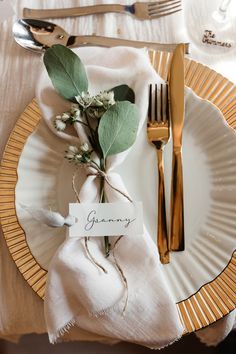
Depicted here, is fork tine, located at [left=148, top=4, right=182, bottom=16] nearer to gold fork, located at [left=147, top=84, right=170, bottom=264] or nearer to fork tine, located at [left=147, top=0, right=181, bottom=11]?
fork tine, located at [left=147, top=0, right=181, bottom=11]

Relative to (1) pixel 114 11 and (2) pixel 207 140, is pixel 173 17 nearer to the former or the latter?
(1) pixel 114 11

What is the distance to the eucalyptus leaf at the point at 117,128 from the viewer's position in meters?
0.52

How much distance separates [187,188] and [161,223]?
63 millimetres

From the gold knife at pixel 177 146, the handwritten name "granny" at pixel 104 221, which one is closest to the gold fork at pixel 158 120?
the gold knife at pixel 177 146

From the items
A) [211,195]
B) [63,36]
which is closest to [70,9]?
[63,36]

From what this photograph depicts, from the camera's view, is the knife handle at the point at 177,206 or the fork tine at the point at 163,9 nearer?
the knife handle at the point at 177,206

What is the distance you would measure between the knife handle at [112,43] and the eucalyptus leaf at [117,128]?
0.17 m

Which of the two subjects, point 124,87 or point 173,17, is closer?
point 124,87

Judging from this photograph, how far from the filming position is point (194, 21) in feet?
2.35

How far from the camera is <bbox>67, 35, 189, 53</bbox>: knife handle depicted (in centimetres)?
66

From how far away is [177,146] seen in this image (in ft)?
1.86

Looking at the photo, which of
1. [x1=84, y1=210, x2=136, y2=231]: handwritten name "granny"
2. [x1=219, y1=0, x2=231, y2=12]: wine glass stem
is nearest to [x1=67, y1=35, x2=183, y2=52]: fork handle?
[x1=219, y1=0, x2=231, y2=12]: wine glass stem

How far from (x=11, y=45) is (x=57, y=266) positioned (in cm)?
41

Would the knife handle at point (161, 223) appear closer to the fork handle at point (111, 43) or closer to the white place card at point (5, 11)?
the fork handle at point (111, 43)
